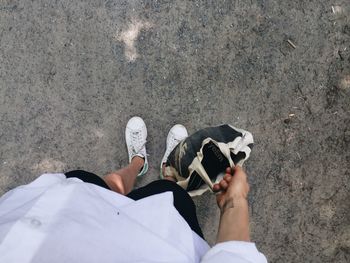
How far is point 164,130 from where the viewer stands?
2268 mm

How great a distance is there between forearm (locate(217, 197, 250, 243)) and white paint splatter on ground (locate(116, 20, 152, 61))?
3.03ft

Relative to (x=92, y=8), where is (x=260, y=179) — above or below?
below

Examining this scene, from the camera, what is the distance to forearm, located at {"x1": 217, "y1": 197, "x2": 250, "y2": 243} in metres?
1.51

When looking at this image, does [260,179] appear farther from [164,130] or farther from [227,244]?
[227,244]

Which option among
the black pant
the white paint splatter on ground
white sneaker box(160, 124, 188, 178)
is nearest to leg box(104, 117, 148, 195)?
white sneaker box(160, 124, 188, 178)

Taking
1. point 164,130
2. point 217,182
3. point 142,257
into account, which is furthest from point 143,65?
point 142,257

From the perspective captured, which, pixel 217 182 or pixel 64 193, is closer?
pixel 64 193

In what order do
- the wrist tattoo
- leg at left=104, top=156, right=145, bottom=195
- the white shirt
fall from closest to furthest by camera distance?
the white shirt
the wrist tattoo
leg at left=104, top=156, right=145, bottom=195

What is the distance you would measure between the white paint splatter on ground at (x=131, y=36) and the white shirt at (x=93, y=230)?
96cm

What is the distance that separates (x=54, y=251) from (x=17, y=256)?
0.09 m

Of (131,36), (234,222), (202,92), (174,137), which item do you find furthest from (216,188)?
(131,36)

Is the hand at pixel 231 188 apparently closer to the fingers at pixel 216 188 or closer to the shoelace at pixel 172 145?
the fingers at pixel 216 188

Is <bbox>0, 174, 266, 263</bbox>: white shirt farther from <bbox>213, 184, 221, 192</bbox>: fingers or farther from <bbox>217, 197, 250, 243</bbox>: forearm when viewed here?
<bbox>213, 184, 221, 192</bbox>: fingers

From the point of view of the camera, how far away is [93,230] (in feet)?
3.91
